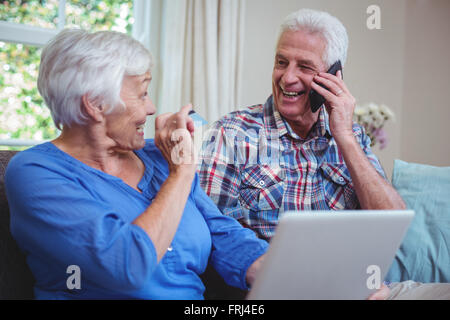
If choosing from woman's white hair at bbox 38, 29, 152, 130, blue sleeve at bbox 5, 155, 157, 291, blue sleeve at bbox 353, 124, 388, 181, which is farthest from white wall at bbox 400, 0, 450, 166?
blue sleeve at bbox 5, 155, 157, 291

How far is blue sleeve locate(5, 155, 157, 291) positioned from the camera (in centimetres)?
79

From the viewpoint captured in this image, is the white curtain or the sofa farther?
the white curtain

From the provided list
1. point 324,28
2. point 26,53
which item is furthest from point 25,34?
point 324,28

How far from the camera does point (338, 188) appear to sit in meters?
1.48

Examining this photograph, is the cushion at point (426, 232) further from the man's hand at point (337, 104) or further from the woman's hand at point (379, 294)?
the woman's hand at point (379, 294)

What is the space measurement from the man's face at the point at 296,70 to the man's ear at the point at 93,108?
2.48 feet

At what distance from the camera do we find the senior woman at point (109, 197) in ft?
2.64

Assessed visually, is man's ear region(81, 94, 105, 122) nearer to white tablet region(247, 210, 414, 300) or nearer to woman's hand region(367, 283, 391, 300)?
white tablet region(247, 210, 414, 300)

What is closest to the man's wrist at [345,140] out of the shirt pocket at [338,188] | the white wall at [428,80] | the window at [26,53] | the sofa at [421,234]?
the shirt pocket at [338,188]

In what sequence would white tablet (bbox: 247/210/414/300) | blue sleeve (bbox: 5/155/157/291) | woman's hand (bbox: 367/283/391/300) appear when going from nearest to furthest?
white tablet (bbox: 247/210/414/300) < blue sleeve (bbox: 5/155/157/291) < woman's hand (bbox: 367/283/391/300)

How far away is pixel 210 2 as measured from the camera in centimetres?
211

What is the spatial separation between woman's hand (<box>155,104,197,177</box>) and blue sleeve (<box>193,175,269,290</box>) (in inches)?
9.0

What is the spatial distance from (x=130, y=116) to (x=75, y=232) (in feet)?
1.11

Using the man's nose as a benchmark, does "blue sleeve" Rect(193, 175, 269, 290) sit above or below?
below
